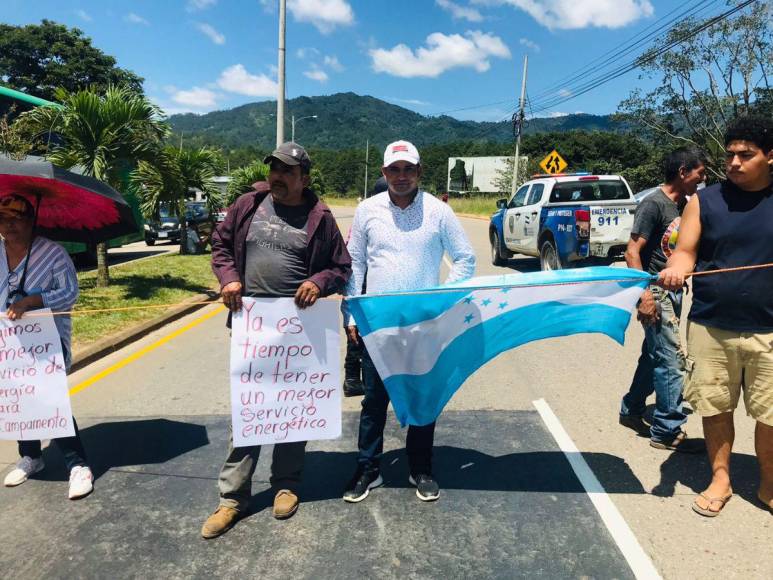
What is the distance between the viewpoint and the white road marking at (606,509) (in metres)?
2.73

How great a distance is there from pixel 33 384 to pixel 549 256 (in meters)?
9.69

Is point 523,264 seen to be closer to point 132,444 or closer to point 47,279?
point 132,444

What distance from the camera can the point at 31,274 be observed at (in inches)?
132

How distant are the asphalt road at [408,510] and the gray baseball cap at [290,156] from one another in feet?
6.37

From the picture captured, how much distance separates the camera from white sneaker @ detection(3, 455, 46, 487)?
354 cm

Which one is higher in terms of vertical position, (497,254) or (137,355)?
(497,254)

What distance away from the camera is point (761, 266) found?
2.89 m

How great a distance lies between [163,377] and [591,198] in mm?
9232

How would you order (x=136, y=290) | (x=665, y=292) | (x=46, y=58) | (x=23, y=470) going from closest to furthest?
(x=23, y=470), (x=665, y=292), (x=136, y=290), (x=46, y=58)

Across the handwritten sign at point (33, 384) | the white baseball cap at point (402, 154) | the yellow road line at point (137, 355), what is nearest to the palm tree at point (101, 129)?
the yellow road line at point (137, 355)

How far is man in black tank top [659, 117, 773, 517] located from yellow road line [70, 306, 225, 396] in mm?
5200

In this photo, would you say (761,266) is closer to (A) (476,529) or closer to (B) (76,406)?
(A) (476,529)

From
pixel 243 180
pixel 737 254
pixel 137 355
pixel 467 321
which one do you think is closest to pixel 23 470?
pixel 467 321

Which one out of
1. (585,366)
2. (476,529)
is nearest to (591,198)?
(585,366)
